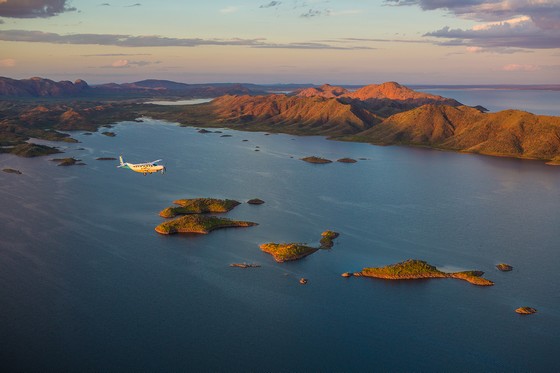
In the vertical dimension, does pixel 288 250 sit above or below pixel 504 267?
above

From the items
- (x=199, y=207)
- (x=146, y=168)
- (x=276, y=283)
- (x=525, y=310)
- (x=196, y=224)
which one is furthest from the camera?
(x=146, y=168)

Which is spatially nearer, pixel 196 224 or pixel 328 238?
pixel 328 238

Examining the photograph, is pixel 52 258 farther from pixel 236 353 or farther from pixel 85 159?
pixel 85 159

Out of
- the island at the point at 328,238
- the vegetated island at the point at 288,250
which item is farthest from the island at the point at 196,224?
the island at the point at 328,238

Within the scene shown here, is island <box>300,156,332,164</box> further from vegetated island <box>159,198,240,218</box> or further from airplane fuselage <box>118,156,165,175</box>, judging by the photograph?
vegetated island <box>159,198,240,218</box>

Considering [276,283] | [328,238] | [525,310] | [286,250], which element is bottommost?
[276,283]

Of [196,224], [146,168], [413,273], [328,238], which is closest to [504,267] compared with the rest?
[413,273]

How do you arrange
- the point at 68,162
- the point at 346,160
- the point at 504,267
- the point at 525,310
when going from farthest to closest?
1. the point at 346,160
2. the point at 68,162
3. the point at 504,267
4. the point at 525,310

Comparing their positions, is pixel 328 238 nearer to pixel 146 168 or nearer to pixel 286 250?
pixel 286 250
